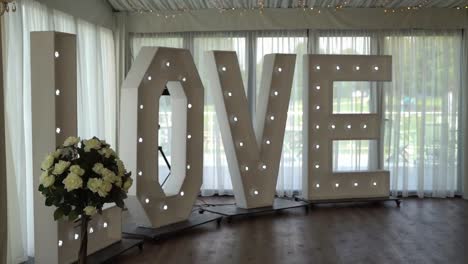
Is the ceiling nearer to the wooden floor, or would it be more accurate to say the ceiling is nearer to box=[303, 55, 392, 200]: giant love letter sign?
box=[303, 55, 392, 200]: giant love letter sign

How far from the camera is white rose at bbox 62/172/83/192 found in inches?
127

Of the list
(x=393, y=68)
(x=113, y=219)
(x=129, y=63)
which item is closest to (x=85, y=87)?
(x=129, y=63)

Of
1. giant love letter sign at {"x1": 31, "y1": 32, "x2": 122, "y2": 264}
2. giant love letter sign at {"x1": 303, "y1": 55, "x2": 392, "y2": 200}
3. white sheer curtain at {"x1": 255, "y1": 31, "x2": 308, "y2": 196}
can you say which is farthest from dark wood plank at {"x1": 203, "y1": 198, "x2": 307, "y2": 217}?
giant love letter sign at {"x1": 31, "y1": 32, "x2": 122, "y2": 264}

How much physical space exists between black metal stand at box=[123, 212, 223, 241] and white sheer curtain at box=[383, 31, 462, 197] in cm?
311

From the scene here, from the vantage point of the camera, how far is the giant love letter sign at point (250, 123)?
6.69 meters

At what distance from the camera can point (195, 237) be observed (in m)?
5.89

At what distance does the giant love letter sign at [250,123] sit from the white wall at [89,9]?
163cm

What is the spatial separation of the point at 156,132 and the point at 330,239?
2092 mm

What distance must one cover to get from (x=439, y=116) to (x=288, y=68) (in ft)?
8.21

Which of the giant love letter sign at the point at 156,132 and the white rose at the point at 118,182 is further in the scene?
the giant love letter sign at the point at 156,132

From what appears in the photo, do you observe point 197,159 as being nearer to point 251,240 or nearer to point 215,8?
point 251,240

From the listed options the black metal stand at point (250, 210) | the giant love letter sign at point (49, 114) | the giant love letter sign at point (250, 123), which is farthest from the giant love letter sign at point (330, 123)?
the giant love letter sign at point (49, 114)

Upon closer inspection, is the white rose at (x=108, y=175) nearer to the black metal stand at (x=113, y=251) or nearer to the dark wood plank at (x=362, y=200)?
the black metal stand at (x=113, y=251)

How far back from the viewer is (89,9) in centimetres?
703
